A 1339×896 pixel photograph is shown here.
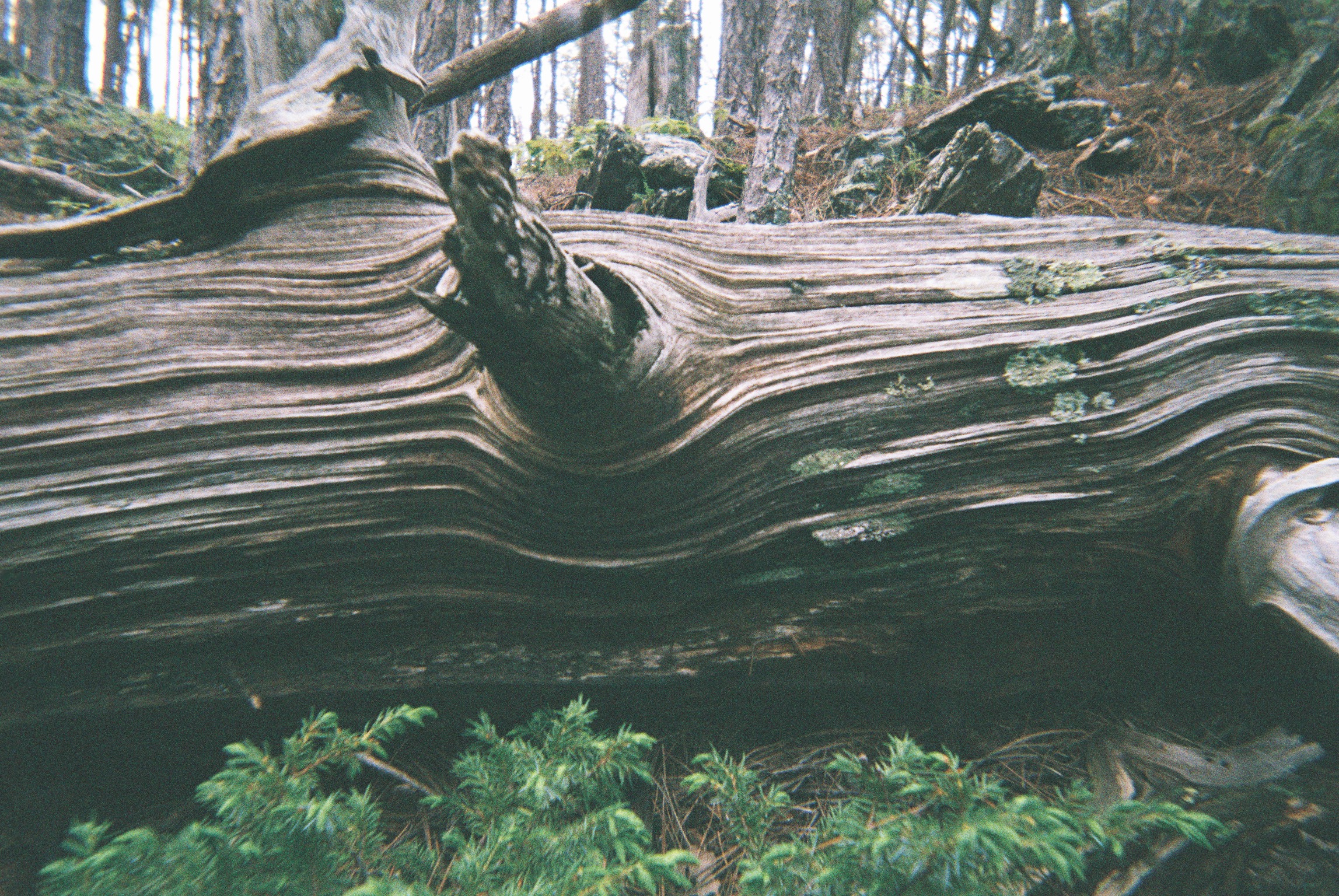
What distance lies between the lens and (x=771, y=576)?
6.63 feet

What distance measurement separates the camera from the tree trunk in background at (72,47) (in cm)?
1508

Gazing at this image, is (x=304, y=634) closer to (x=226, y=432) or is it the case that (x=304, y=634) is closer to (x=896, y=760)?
(x=226, y=432)

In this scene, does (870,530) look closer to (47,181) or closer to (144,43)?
(47,181)

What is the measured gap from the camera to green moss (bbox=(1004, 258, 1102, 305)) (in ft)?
7.08

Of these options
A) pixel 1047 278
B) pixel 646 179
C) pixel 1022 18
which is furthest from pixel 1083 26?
pixel 1022 18

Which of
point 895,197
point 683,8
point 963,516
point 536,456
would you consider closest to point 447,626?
point 536,456

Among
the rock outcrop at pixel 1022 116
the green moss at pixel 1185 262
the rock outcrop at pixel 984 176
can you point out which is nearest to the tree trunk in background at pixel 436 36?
the rock outcrop at pixel 1022 116

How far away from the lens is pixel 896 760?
1.50m

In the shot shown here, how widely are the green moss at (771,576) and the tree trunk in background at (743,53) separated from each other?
7237 mm

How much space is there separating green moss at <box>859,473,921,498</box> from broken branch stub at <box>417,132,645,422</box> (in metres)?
0.89

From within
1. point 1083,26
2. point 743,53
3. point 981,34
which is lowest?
point 1083,26

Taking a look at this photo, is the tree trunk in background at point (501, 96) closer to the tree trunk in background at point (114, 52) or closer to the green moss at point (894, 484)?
the green moss at point (894, 484)

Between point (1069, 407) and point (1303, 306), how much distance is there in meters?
0.89

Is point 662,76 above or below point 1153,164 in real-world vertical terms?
above
